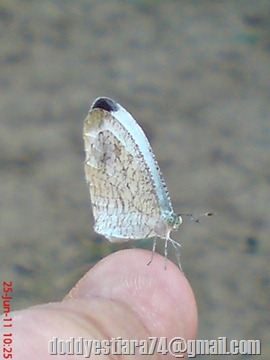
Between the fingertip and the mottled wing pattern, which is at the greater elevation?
the mottled wing pattern

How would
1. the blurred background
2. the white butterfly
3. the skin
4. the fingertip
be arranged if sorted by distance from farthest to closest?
the blurred background < the white butterfly < the fingertip < the skin

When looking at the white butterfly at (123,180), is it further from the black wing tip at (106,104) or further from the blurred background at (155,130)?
the blurred background at (155,130)

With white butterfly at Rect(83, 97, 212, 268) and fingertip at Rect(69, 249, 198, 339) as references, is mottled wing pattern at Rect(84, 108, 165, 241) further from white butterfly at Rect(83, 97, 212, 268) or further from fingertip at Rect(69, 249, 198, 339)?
fingertip at Rect(69, 249, 198, 339)

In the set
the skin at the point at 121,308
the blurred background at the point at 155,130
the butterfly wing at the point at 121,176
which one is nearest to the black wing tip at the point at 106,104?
the butterfly wing at the point at 121,176

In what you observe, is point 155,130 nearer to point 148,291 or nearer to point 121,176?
point 121,176

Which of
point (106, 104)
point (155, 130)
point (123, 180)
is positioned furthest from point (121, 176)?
point (155, 130)

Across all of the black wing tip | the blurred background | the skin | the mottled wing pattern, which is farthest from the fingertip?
the blurred background

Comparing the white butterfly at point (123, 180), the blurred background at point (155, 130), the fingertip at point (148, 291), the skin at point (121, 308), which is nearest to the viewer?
the skin at point (121, 308)

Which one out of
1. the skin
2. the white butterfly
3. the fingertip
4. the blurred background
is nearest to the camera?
the skin
